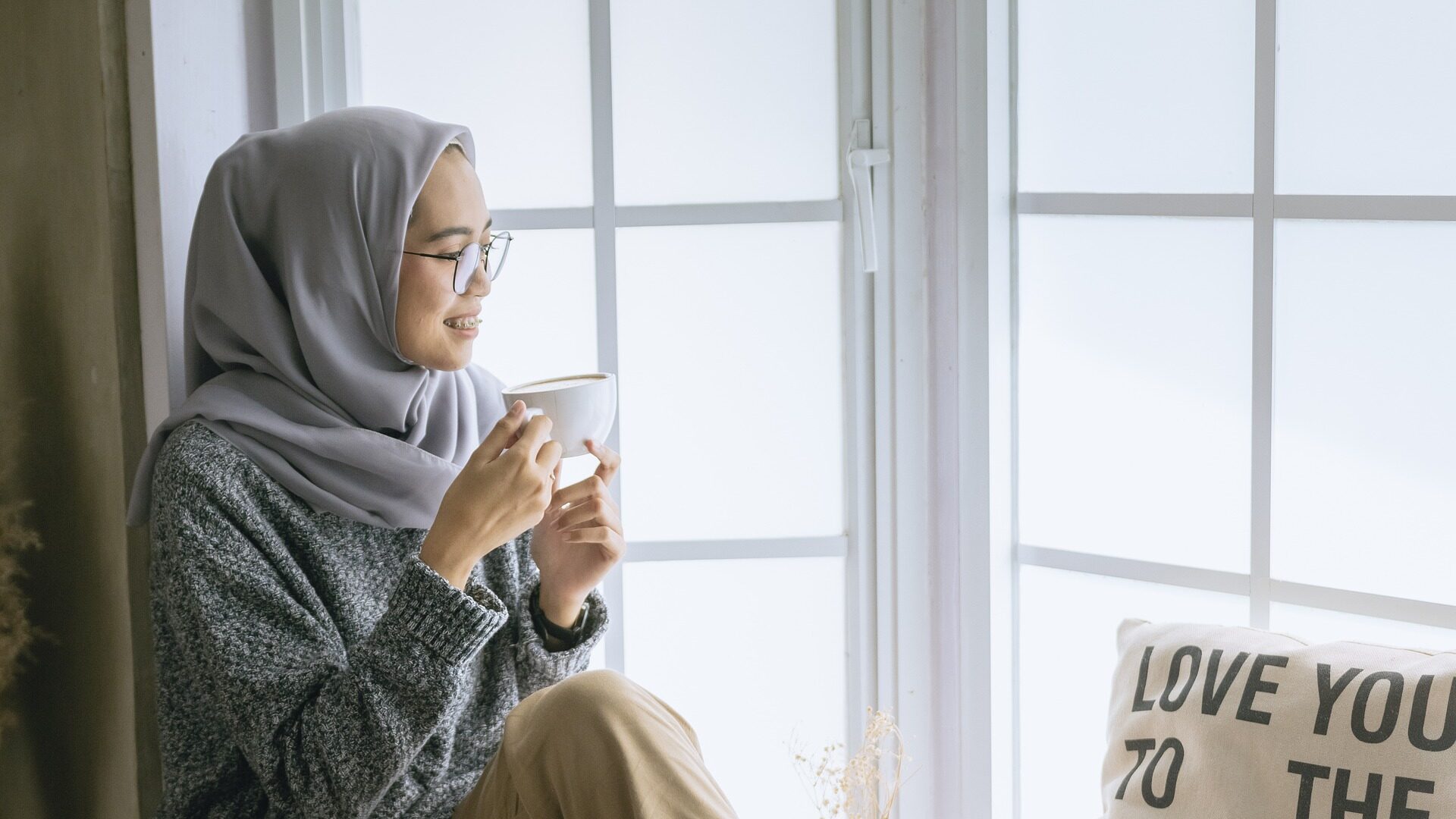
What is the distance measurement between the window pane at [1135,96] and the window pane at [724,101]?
0.27 meters

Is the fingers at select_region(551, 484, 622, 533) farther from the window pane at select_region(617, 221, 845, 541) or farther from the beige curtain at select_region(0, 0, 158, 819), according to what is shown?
the beige curtain at select_region(0, 0, 158, 819)

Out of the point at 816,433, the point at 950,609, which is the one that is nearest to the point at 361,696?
the point at 816,433

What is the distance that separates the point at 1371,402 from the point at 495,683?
1032 mm

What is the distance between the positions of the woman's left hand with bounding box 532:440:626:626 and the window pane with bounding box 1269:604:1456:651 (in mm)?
746

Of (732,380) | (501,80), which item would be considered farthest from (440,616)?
(501,80)

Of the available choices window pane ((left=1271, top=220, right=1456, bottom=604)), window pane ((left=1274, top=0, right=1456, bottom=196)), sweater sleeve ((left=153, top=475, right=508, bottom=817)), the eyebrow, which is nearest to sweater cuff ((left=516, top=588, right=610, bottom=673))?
sweater sleeve ((left=153, top=475, right=508, bottom=817))

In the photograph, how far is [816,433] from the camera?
1647 millimetres

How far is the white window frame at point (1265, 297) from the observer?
4.10 ft

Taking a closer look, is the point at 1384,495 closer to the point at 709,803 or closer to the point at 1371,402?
the point at 1371,402

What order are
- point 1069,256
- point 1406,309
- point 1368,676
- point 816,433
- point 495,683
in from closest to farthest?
point 1368,676 → point 1406,309 → point 495,683 → point 1069,256 → point 816,433

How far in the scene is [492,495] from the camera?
117 cm

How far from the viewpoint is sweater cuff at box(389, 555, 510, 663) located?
112cm

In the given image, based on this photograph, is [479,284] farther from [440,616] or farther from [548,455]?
[440,616]

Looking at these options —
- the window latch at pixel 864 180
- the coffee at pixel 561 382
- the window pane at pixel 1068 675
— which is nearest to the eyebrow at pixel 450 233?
the coffee at pixel 561 382
